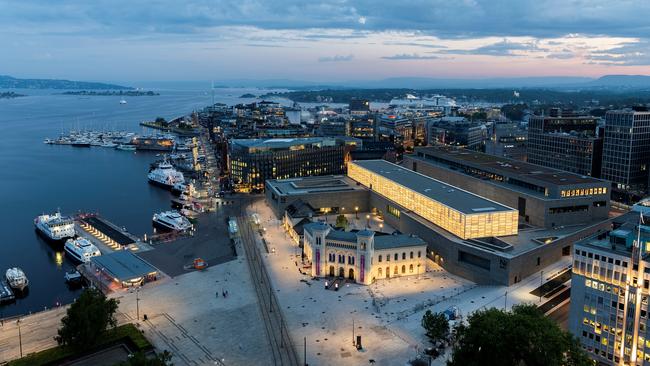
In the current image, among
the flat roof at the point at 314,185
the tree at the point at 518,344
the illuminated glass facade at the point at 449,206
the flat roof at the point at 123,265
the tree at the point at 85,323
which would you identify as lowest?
the flat roof at the point at 123,265

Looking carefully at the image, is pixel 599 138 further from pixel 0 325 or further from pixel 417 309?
pixel 0 325

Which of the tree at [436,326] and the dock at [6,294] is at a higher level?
the tree at [436,326]

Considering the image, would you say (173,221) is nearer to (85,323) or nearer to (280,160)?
(280,160)

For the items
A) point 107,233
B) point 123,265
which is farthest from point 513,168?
point 107,233

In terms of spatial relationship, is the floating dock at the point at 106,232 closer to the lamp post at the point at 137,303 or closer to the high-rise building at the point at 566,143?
the lamp post at the point at 137,303

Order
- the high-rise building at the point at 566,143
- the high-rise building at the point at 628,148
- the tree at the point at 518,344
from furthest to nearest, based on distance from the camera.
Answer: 1. the high-rise building at the point at 566,143
2. the high-rise building at the point at 628,148
3. the tree at the point at 518,344

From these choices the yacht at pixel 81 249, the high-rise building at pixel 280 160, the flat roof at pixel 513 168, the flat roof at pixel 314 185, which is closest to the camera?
the yacht at pixel 81 249

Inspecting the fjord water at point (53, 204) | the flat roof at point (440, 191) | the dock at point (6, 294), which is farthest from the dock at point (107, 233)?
the flat roof at point (440, 191)
